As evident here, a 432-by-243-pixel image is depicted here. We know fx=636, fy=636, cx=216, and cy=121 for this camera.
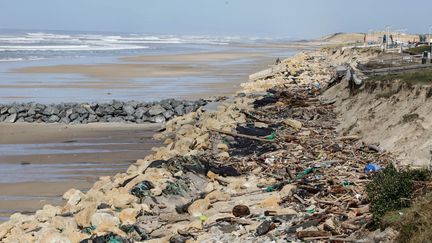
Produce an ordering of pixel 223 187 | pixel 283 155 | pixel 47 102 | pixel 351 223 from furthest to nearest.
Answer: pixel 47 102 < pixel 283 155 < pixel 223 187 < pixel 351 223

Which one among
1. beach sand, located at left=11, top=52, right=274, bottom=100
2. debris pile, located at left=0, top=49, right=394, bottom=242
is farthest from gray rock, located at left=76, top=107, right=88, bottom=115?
debris pile, located at left=0, top=49, right=394, bottom=242

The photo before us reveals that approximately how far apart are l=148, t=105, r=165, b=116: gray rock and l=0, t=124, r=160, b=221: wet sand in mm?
989

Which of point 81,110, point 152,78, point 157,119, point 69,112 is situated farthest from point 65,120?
point 152,78

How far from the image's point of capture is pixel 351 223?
702 centimetres

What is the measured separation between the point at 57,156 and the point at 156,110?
637 centimetres

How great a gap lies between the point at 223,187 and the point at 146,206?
5.29ft

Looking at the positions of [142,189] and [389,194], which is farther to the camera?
→ [142,189]

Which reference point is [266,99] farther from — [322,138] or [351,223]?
[351,223]

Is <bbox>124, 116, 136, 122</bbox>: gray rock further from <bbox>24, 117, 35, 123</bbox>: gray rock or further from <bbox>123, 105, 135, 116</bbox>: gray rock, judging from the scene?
<bbox>24, 117, 35, 123</bbox>: gray rock

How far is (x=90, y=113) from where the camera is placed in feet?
69.3

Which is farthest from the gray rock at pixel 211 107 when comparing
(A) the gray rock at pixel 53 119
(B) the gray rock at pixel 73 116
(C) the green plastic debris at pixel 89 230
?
(C) the green plastic debris at pixel 89 230

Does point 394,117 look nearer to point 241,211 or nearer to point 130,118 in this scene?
point 241,211

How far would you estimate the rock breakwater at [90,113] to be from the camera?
20.9 metres

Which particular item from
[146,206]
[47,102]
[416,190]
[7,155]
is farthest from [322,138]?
[47,102]
